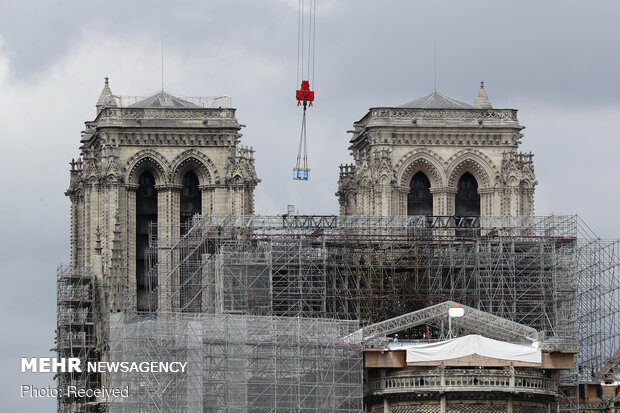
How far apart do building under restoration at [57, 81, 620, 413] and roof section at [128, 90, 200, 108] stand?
0.21 meters

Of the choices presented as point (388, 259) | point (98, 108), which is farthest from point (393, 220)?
point (98, 108)

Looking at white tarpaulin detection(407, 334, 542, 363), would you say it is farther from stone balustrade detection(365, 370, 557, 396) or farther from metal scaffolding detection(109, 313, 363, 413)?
metal scaffolding detection(109, 313, 363, 413)

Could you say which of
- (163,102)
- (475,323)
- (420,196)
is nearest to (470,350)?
(475,323)

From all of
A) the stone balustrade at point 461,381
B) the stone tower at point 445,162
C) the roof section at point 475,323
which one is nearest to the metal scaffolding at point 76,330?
the stone tower at point 445,162

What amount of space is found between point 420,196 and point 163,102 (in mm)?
18810

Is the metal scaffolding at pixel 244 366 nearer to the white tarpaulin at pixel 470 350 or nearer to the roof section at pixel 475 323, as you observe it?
the white tarpaulin at pixel 470 350

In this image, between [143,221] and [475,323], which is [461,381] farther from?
[143,221]

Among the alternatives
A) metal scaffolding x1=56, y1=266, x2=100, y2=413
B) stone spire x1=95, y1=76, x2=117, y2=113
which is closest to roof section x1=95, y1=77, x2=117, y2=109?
stone spire x1=95, y1=76, x2=117, y2=113

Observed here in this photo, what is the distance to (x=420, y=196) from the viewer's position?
177 m

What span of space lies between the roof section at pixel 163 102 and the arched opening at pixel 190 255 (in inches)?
203

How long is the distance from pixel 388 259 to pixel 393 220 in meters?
3.46

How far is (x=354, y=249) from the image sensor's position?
167125 mm

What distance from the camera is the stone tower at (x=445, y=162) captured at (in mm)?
174250

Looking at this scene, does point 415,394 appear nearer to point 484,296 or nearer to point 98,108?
point 484,296
